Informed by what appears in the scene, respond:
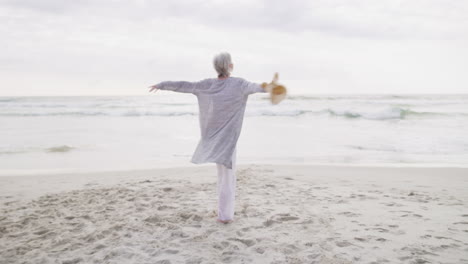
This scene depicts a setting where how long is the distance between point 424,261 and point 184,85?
2881 millimetres

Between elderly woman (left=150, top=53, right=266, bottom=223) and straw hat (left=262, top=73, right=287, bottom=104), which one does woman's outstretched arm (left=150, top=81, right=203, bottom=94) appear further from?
straw hat (left=262, top=73, right=287, bottom=104)

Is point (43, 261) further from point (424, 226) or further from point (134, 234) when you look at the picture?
point (424, 226)

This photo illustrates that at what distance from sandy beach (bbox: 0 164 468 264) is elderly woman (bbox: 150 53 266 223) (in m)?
0.61

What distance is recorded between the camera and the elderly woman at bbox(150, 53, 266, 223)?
3926mm

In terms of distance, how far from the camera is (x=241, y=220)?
169 inches

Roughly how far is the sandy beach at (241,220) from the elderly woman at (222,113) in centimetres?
61

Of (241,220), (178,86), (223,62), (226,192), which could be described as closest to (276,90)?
(223,62)

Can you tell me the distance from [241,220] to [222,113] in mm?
1273

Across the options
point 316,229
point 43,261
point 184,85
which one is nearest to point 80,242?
point 43,261

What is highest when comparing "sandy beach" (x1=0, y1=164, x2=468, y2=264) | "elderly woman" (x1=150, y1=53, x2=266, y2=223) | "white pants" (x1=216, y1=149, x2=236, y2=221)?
"elderly woman" (x1=150, y1=53, x2=266, y2=223)

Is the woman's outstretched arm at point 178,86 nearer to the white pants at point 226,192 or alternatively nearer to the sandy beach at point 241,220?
the white pants at point 226,192

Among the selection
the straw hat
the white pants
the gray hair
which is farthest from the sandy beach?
the gray hair

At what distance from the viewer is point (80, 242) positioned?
361 centimetres

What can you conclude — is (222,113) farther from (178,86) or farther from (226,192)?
(226,192)
